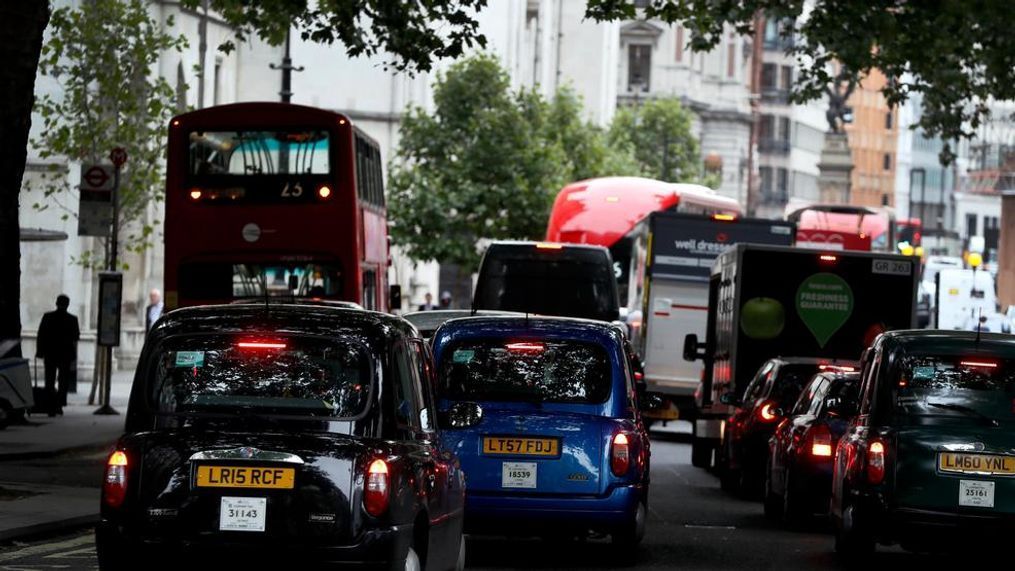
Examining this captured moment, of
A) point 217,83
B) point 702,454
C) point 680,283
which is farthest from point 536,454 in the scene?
point 217,83

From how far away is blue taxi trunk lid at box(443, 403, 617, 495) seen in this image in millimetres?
15586

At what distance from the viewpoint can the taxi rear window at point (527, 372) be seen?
52.1ft

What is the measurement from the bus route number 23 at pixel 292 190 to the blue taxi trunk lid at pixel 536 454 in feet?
41.9

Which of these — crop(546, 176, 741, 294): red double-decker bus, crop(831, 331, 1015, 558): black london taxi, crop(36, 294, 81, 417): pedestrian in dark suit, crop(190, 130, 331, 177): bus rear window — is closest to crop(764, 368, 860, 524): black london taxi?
crop(831, 331, 1015, 558): black london taxi

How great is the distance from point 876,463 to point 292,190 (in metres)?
13.9

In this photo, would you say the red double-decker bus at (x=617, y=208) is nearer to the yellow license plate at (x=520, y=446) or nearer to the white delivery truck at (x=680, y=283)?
the white delivery truck at (x=680, y=283)

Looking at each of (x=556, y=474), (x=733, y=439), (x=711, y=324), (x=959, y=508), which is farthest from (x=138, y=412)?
(x=711, y=324)

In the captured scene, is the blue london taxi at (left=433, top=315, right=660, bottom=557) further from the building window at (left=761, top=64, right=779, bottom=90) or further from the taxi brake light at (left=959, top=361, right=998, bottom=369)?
the building window at (left=761, top=64, right=779, bottom=90)

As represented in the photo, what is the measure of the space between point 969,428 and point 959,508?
53cm

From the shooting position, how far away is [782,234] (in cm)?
3725

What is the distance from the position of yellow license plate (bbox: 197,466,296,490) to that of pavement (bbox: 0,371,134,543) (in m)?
5.22

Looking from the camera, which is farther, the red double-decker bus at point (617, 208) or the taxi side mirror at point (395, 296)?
the red double-decker bus at point (617, 208)

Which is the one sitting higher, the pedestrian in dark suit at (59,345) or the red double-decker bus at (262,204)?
the red double-decker bus at (262,204)

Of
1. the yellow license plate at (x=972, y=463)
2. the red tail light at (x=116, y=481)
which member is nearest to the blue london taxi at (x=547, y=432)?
the yellow license plate at (x=972, y=463)
